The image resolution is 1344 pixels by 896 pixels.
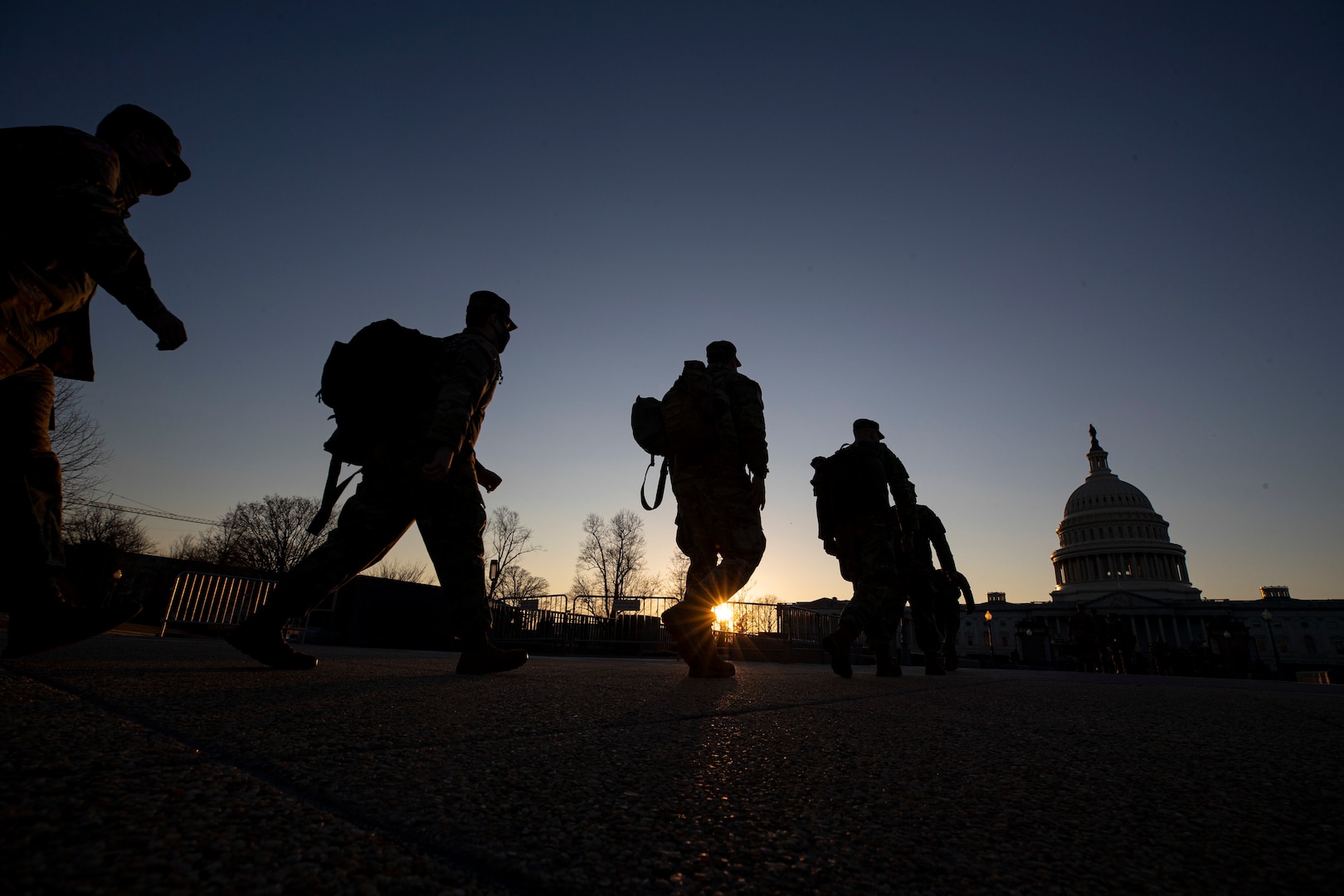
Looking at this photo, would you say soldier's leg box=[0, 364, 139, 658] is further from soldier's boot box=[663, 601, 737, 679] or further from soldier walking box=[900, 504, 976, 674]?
soldier walking box=[900, 504, 976, 674]

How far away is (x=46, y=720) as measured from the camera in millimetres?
1280

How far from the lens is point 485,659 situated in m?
3.49

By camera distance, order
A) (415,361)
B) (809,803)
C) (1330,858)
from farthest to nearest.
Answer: (415,361) → (809,803) → (1330,858)

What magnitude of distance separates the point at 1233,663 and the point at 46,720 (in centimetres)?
3723

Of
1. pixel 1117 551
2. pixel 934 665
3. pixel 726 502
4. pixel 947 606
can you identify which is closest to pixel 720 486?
pixel 726 502

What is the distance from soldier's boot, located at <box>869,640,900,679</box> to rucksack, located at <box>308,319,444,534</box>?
4.16 metres

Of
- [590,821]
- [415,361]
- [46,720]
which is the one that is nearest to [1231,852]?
[590,821]

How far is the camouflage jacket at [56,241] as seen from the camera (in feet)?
7.65

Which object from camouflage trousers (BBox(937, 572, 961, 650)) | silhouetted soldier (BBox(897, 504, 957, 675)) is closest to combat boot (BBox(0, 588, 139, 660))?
silhouetted soldier (BBox(897, 504, 957, 675))

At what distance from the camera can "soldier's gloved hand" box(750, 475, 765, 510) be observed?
4574mm

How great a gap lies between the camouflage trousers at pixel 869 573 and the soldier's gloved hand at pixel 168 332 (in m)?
4.68

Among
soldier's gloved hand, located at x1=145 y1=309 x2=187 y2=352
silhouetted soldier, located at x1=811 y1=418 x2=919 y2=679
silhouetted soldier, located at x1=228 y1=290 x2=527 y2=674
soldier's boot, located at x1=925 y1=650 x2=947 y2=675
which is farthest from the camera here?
soldier's boot, located at x1=925 y1=650 x2=947 y2=675

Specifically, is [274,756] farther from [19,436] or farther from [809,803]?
[19,436]

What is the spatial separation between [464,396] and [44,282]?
1.64m
